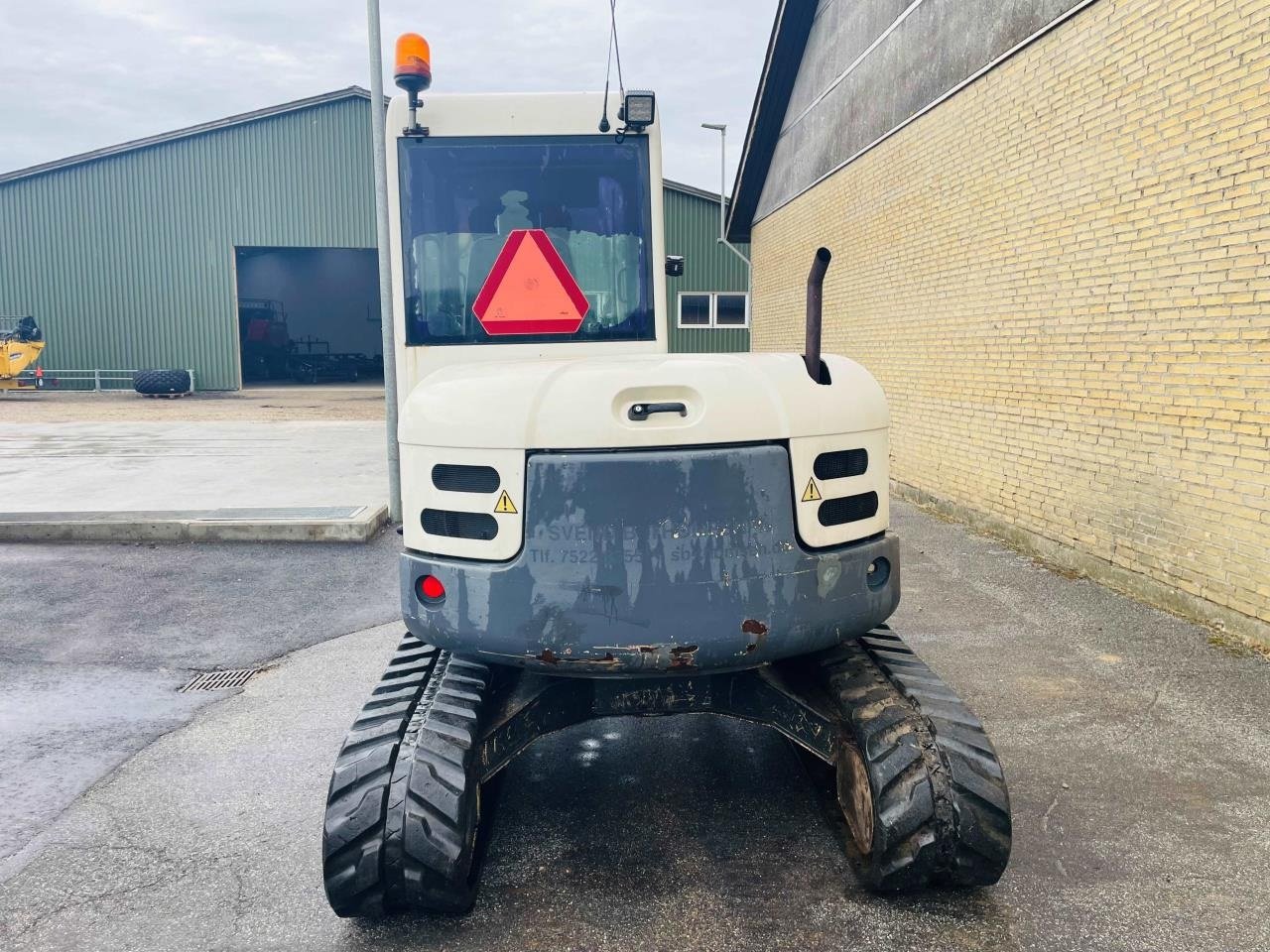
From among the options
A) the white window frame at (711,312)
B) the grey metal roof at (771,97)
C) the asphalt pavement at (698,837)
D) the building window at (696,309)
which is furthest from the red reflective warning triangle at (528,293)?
the building window at (696,309)

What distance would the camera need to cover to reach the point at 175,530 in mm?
8961

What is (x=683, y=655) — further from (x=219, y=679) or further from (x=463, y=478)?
(x=219, y=679)

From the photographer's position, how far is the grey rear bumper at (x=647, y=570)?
3006 millimetres

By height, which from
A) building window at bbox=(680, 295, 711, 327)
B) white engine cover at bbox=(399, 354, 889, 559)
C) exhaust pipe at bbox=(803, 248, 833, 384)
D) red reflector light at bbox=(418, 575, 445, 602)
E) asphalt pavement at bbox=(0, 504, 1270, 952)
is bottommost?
asphalt pavement at bbox=(0, 504, 1270, 952)

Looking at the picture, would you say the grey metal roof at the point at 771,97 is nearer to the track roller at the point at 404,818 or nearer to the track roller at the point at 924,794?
the track roller at the point at 924,794

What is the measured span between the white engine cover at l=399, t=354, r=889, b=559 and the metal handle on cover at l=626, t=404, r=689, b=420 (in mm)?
13

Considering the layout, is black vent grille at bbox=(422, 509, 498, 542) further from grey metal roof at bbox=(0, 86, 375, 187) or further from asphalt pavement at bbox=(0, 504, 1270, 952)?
grey metal roof at bbox=(0, 86, 375, 187)

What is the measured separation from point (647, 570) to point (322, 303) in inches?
1730

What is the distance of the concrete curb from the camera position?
8.91 metres

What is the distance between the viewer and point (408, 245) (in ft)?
15.0

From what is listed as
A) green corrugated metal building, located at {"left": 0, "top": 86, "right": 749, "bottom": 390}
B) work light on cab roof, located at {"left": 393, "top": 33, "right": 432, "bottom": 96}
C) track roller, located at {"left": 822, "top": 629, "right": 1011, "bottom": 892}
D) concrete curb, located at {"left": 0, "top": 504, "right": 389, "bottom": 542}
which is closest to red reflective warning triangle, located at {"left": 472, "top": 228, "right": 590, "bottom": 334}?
work light on cab roof, located at {"left": 393, "top": 33, "right": 432, "bottom": 96}

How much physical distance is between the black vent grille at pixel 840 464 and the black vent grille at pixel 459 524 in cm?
104

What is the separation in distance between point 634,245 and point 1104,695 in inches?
134

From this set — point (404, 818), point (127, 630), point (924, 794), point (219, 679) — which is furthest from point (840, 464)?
point (127, 630)
